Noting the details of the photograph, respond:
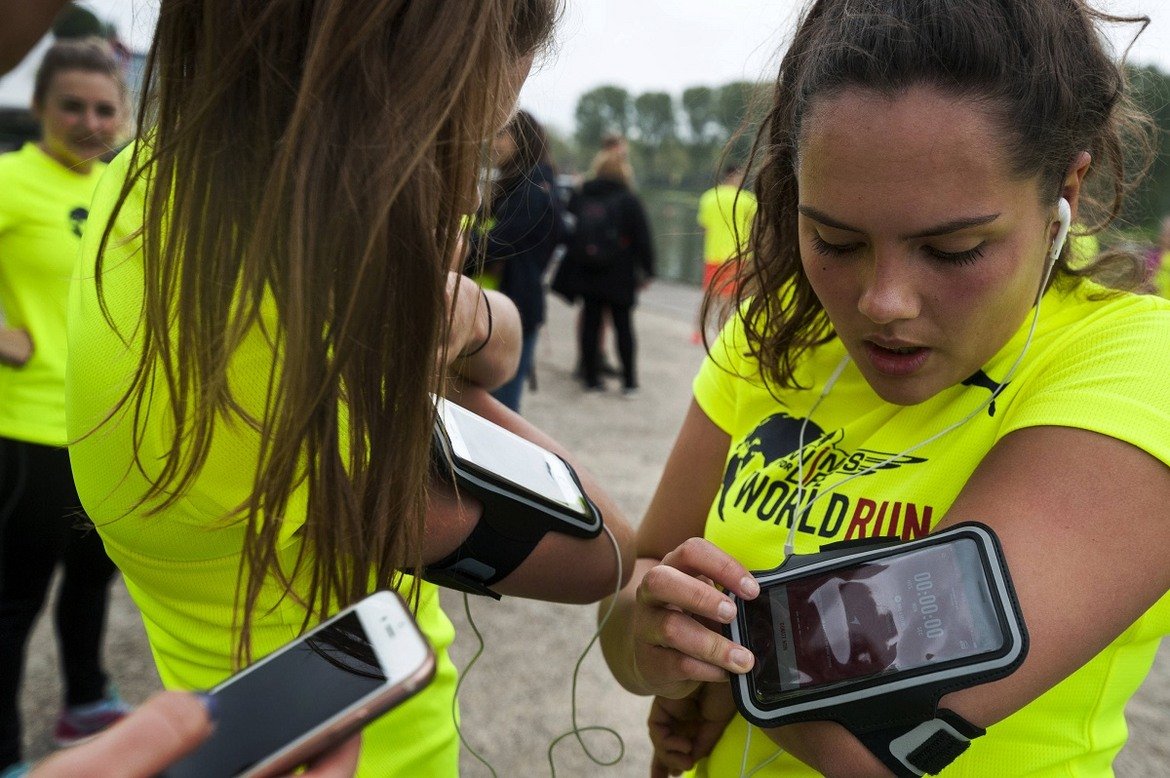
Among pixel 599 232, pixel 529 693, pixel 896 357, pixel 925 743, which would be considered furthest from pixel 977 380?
pixel 599 232

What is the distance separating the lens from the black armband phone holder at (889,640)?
0.97m

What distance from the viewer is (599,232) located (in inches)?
276

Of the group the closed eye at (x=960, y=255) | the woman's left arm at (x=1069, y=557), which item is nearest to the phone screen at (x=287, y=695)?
the woman's left arm at (x=1069, y=557)

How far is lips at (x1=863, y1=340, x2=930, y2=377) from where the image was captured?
1.25 meters

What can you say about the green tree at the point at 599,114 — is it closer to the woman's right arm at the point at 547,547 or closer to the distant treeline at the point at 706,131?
the distant treeline at the point at 706,131

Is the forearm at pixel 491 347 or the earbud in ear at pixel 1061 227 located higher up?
the earbud in ear at pixel 1061 227

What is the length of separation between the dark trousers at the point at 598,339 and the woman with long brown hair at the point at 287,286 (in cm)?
615

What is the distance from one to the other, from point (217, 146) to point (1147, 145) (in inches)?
53.3

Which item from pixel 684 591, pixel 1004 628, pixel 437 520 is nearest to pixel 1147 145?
pixel 1004 628

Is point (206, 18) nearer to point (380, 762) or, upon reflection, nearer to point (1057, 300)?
point (380, 762)

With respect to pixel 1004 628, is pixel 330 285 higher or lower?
higher

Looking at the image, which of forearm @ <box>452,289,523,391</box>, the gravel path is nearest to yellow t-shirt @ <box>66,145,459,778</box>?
forearm @ <box>452,289,523,391</box>

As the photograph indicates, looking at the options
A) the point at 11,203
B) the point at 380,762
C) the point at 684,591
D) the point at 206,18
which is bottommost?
the point at 380,762

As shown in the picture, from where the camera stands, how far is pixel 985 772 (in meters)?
1.17
